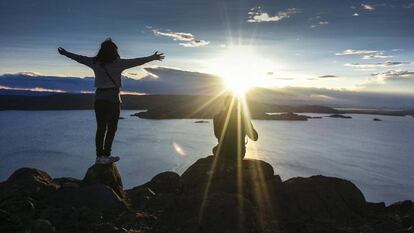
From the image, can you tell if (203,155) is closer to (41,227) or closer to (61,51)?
(61,51)

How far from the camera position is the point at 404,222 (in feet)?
33.9

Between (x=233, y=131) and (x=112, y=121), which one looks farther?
(x=233, y=131)

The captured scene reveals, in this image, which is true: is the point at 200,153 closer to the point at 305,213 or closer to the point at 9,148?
the point at 9,148

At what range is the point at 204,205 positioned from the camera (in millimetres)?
8266

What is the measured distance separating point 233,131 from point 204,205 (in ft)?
12.7

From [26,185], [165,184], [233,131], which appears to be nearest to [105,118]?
[26,185]

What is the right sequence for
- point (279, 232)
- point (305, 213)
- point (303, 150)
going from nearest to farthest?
point (279, 232)
point (305, 213)
point (303, 150)

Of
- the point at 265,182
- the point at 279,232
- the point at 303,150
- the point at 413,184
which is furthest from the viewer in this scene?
the point at 303,150

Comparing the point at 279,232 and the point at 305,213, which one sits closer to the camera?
the point at 279,232

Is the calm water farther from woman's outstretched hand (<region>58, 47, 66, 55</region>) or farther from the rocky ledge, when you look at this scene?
woman's outstretched hand (<region>58, 47, 66, 55</region>)

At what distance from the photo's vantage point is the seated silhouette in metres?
11.7

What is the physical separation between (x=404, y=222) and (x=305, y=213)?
104 inches

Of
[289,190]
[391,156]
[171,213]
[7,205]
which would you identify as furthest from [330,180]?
[391,156]

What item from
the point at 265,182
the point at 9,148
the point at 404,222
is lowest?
the point at 9,148
